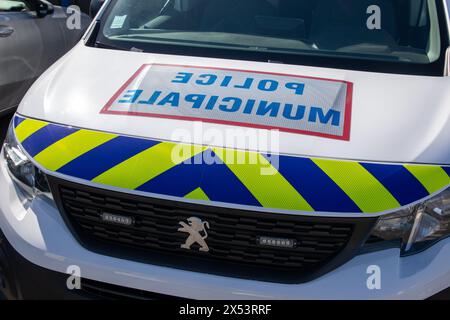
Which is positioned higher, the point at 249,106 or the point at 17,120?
the point at 249,106

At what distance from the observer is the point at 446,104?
6.86 ft

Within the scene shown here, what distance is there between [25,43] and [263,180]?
136 inches

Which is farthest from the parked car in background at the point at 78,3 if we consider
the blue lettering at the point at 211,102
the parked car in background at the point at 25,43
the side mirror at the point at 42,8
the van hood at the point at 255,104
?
the blue lettering at the point at 211,102

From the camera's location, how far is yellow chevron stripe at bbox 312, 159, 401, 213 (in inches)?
68.4

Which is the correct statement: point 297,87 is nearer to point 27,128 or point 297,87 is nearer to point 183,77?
point 183,77

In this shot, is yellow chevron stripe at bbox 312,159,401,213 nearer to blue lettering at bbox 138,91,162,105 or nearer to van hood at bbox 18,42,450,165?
van hood at bbox 18,42,450,165

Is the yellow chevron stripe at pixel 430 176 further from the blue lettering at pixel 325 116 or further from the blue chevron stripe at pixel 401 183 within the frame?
the blue lettering at pixel 325 116

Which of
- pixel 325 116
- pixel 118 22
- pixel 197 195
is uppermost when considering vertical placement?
pixel 118 22

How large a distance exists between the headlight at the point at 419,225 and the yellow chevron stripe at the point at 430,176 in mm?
34

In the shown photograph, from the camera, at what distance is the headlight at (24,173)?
204 centimetres

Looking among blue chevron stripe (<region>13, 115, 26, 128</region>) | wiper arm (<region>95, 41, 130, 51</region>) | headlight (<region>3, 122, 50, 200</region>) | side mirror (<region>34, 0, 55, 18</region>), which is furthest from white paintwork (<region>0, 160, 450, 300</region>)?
side mirror (<region>34, 0, 55, 18</region>)

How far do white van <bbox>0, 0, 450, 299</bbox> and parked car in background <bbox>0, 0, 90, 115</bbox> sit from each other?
7.22 feet

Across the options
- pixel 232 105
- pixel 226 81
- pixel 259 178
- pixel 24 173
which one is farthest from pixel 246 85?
pixel 24 173

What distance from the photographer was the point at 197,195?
1763mm
